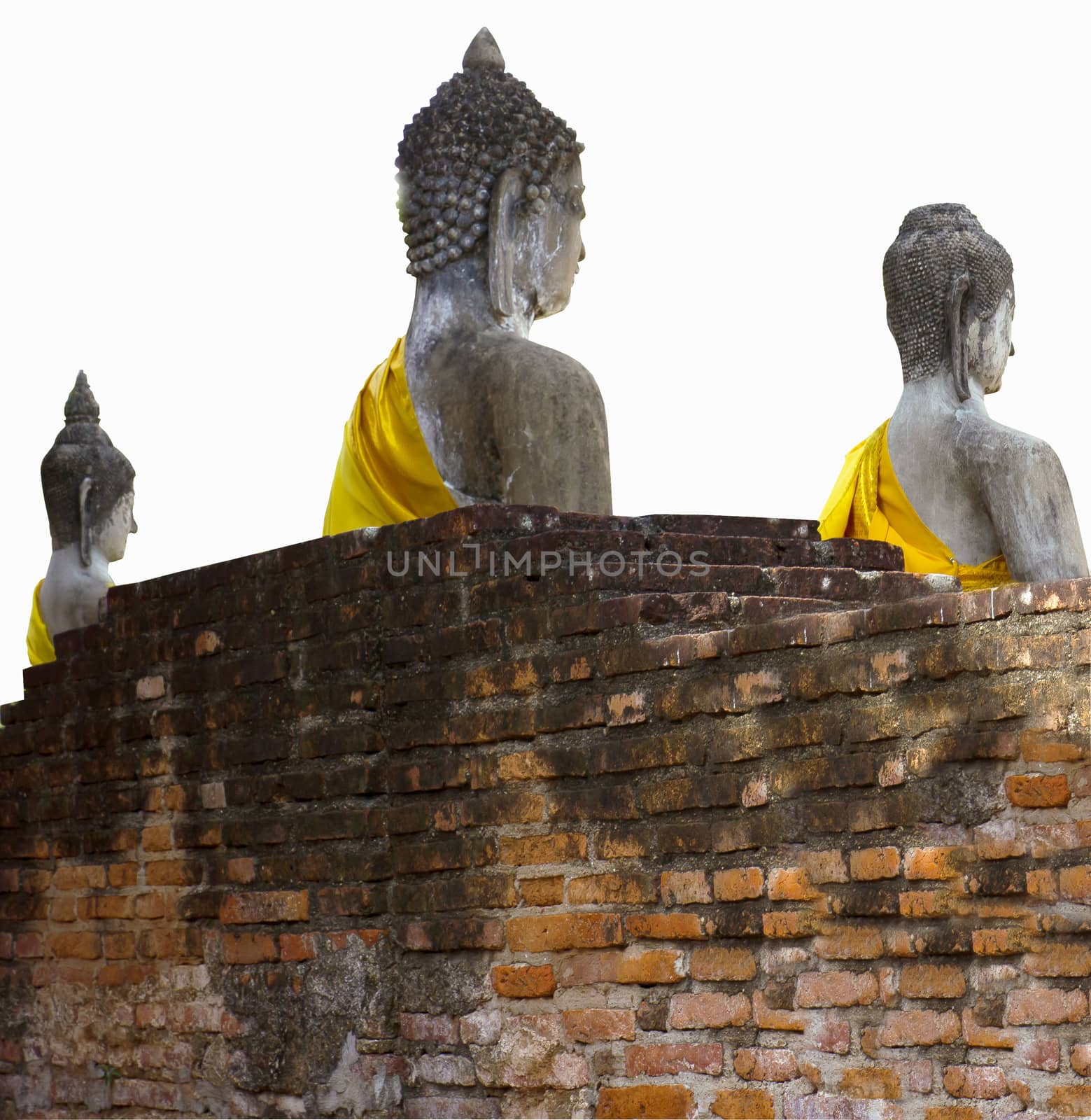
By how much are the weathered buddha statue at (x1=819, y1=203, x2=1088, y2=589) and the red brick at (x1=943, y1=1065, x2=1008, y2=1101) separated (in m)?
2.52

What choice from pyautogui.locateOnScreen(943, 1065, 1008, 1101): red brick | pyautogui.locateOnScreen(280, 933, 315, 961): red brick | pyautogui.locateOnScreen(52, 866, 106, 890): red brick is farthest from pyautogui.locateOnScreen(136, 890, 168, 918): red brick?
pyautogui.locateOnScreen(943, 1065, 1008, 1101): red brick

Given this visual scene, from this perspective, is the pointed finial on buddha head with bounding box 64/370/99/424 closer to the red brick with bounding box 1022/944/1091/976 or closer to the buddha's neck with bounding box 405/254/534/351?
the buddha's neck with bounding box 405/254/534/351

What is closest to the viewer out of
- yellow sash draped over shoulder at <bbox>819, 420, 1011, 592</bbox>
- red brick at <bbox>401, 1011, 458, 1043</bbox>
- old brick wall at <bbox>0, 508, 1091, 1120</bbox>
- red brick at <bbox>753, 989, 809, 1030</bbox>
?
old brick wall at <bbox>0, 508, 1091, 1120</bbox>

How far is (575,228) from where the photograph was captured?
23.9 feet

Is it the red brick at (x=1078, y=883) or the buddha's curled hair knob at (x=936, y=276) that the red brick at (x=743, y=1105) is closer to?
the red brick at (x=1078, y=883)

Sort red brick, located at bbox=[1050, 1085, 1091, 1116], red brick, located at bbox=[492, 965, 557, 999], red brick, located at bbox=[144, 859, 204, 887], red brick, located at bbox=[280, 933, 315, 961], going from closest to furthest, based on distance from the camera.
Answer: red brick, located at bbox=[1050, 1085, 1091, 1116]
red brick, located at bbox=[492, 965, 557, 999]
red brick, located at bbox=[280, 933, 315, 961]
red brick, located at bbox=[144, 859, 204, 887]

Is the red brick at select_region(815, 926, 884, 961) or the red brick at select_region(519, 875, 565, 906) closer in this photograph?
the red brick at select_region(815, 926, 884, 961)

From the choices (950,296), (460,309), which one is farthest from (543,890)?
(950,296)

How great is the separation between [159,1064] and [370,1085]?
39.1 inches

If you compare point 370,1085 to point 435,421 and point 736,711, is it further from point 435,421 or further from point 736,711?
point 435,421

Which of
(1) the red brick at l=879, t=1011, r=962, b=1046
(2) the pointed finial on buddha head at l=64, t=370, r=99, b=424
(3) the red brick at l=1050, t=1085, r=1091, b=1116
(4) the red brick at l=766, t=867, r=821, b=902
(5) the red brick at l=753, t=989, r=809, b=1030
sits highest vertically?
(2) the pointed finial on buddha head at l=64, t=370, r=99, b=424

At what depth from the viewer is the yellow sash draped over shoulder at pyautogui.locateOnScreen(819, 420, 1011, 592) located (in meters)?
7.18

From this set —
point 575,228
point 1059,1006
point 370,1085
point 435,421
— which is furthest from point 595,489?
point 1059,1006

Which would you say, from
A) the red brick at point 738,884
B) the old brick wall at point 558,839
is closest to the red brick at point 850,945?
the old brick wall at point 558,839
